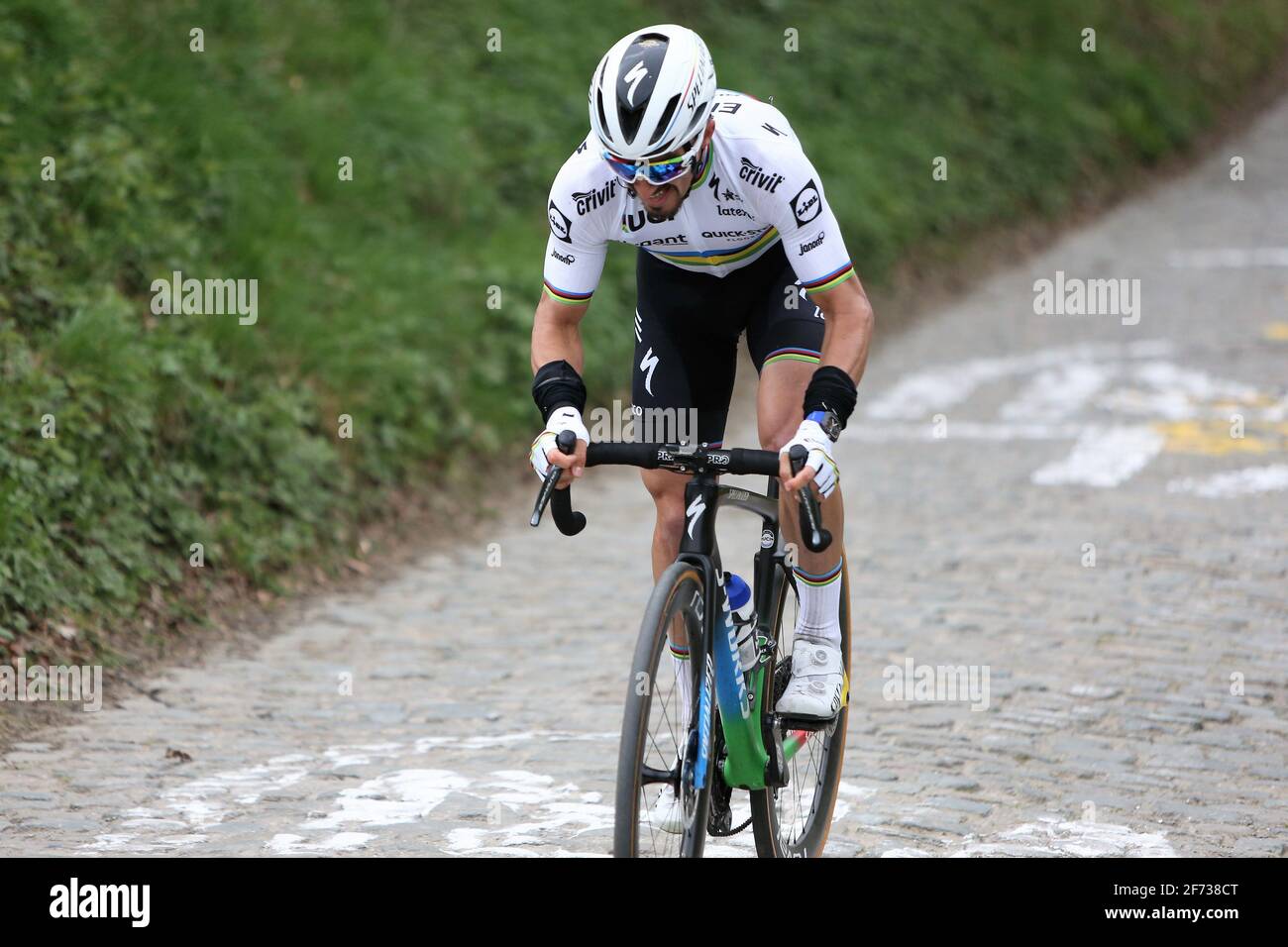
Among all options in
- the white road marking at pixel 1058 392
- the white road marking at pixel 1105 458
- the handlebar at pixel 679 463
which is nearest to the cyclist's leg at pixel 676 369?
the handlebar at pixel 679 463

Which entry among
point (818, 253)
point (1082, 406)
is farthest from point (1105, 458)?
point (818, 253)

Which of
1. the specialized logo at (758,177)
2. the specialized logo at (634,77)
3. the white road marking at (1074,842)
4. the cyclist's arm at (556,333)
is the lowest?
the white road marking at (1074,842)

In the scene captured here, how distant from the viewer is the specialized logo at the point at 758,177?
4.19 meters

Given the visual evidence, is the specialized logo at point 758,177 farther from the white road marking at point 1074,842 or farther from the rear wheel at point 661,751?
the white road marking at point 1074,842

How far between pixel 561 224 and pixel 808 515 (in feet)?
3.85

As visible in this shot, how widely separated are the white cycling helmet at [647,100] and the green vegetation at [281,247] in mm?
3615

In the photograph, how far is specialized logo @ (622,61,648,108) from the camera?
3822mm

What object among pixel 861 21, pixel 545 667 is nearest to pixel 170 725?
pixel 545 667

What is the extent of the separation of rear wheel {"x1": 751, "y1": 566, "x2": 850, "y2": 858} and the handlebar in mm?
722

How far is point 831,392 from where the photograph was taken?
3.99 m

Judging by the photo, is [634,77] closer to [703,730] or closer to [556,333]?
[556,333]

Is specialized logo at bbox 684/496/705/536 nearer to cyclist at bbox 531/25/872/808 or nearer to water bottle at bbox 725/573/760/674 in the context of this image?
cyclist at bbox 531/25/872/808

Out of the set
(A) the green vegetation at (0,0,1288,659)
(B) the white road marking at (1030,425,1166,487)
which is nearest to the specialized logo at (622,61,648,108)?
(A) the green vegetation at (0,0,1288,659)

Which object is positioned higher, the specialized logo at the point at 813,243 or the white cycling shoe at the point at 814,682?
the specialized logo at the point at 813,243
